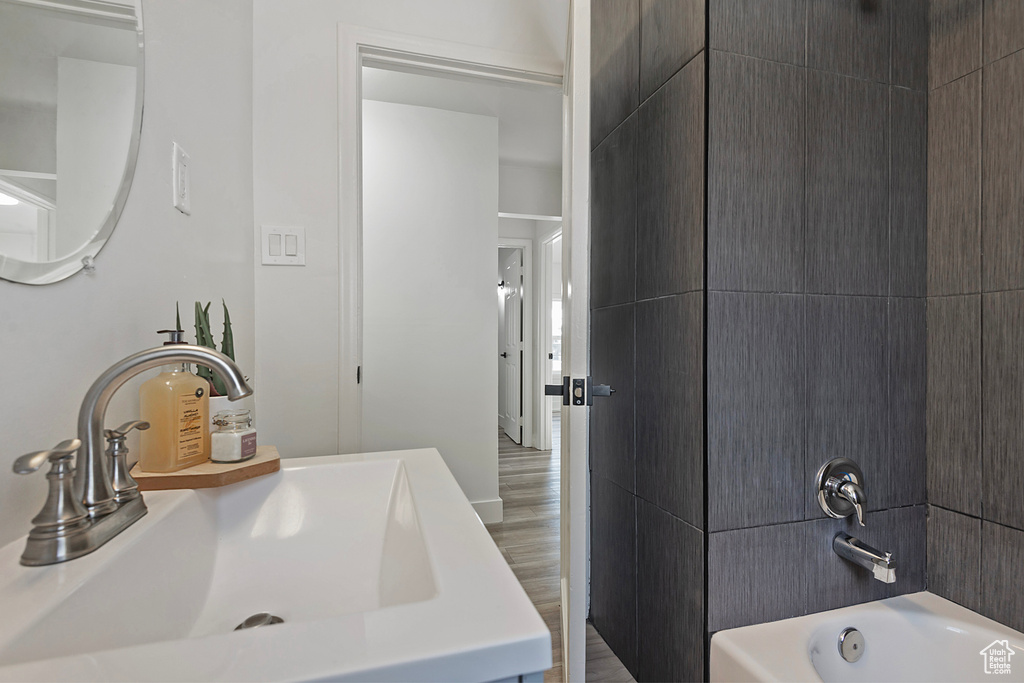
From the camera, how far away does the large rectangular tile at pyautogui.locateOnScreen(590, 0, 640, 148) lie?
137cm

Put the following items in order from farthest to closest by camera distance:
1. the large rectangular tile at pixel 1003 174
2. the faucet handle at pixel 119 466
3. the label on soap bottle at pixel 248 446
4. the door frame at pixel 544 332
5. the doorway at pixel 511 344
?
1. the doorway at pixel 511 344
2. the door frame at pixel 544 332
3. the large rectangular tile at pixel 1003 174
4. the label on soap bottle at pixel 248 446
5. the faucet handle at pixel 119 466

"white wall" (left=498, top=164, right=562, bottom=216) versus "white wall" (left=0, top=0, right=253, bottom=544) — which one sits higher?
"white wall" (left=498, top=164, right=562, bottom=216)

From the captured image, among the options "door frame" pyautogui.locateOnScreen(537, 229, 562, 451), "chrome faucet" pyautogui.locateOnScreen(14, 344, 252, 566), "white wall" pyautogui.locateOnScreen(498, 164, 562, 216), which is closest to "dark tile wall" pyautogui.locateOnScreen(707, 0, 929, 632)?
"chrome faucet" pyautogui.locateOnScreen(14, 344, 252, 566)

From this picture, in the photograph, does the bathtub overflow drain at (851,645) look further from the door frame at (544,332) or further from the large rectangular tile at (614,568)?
the door frame at (544,332)

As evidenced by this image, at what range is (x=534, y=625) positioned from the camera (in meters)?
0.40

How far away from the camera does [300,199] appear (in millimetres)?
1434

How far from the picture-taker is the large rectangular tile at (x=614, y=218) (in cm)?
137

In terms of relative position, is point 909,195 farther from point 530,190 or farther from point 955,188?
point 530,190

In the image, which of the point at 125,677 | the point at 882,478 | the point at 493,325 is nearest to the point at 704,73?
the point at 882,478

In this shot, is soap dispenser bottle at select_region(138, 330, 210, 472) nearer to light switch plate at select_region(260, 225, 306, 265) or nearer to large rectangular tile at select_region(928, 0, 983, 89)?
light switch plate at select_region(260, 225, 306, 265)

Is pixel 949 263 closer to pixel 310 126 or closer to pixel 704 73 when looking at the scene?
pixel 704 73

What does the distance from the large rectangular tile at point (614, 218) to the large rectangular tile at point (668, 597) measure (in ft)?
2.09

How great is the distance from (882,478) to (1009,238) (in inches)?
23.6

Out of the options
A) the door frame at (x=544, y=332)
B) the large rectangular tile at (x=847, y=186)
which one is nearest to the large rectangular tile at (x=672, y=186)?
the large rectangular tile at (x=847, y=186)
